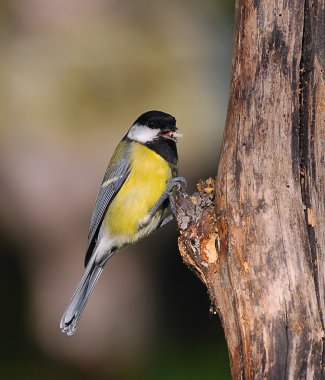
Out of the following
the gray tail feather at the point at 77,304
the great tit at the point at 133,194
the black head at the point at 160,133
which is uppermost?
the black head at the point at 160,133

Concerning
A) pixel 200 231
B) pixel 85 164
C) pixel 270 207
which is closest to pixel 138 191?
pixel 200 231

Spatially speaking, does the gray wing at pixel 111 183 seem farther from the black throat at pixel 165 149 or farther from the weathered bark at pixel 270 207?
the weathered bark at pixel 270 207

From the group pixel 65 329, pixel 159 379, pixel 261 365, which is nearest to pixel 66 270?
pixel 159 379

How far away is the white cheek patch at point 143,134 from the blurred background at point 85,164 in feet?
6.69

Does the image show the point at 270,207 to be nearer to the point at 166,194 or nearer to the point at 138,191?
the point at 166,194

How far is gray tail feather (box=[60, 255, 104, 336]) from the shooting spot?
3844 millimetres

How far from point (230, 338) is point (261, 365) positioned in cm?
18

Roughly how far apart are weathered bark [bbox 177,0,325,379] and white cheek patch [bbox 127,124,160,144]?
3.36 ft

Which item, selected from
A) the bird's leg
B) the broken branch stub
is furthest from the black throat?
the broken branch stub

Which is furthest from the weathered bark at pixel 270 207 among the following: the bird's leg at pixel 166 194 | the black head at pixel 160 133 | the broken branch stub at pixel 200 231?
the black head at pixel 160 133

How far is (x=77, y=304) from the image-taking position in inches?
152

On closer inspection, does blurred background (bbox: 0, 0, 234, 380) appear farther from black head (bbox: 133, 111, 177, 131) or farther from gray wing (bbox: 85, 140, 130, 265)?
black head (bbox: 133, 111, 177, 131)

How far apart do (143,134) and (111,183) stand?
1.02ft

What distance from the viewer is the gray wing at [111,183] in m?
3.81
